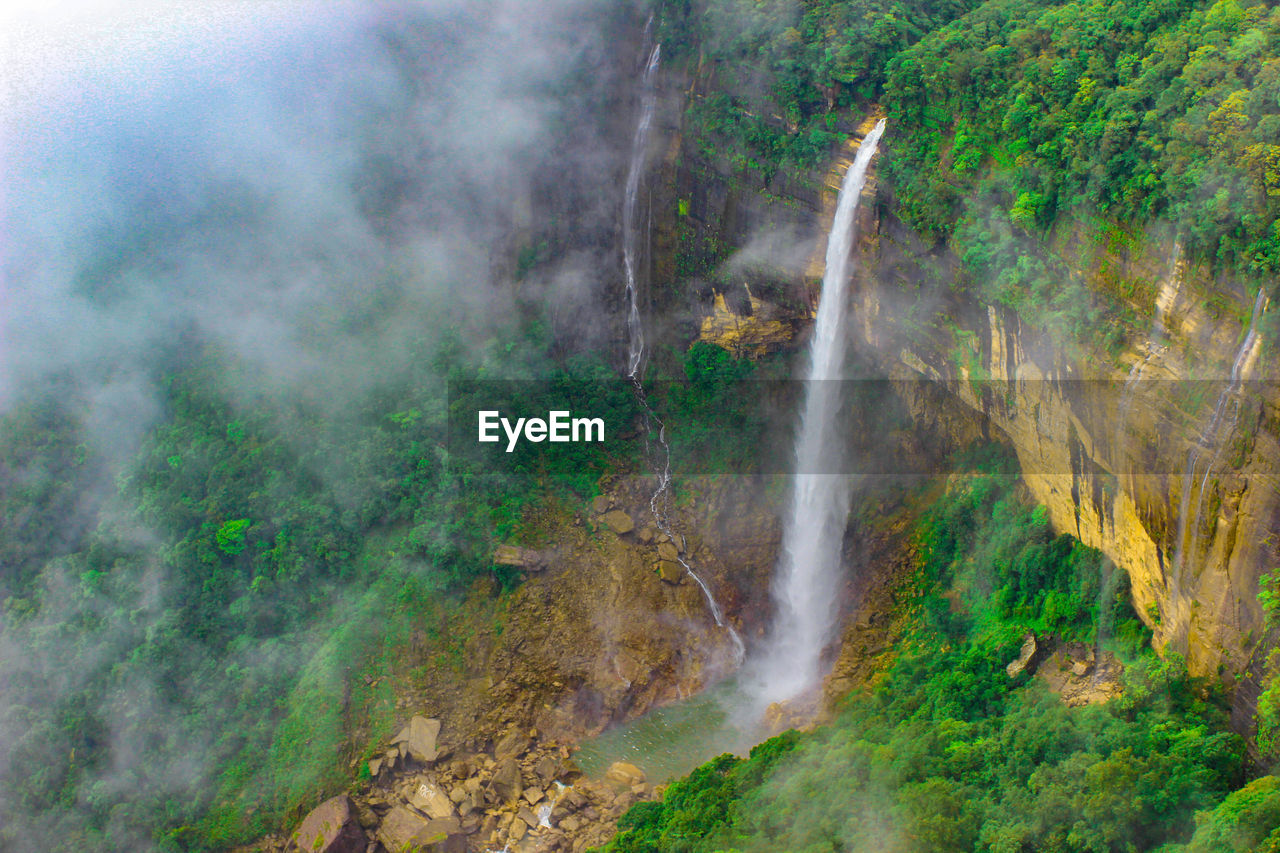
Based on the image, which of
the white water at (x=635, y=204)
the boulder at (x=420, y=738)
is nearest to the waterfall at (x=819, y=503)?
the white water at (x=635, y=204)

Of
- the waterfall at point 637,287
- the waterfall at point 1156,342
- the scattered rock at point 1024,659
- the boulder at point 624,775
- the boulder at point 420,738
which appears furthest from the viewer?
the waterfall at point 637,287

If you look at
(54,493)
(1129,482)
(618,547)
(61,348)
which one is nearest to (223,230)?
(61,348)

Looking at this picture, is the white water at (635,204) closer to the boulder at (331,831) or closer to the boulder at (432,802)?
the boulder at (432,802)

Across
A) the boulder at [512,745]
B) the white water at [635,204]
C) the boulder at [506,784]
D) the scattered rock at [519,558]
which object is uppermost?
the white water at [635,204]

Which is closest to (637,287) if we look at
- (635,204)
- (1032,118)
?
(635,204)

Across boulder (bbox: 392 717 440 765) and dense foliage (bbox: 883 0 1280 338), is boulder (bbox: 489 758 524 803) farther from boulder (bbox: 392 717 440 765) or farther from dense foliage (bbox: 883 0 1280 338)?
dense foliage (bbox: 883 0 1280 338)

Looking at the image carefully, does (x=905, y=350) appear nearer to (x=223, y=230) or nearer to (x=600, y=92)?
(x=600, y=92)

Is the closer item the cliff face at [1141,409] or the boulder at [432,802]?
the cliff face at [1141,409]
